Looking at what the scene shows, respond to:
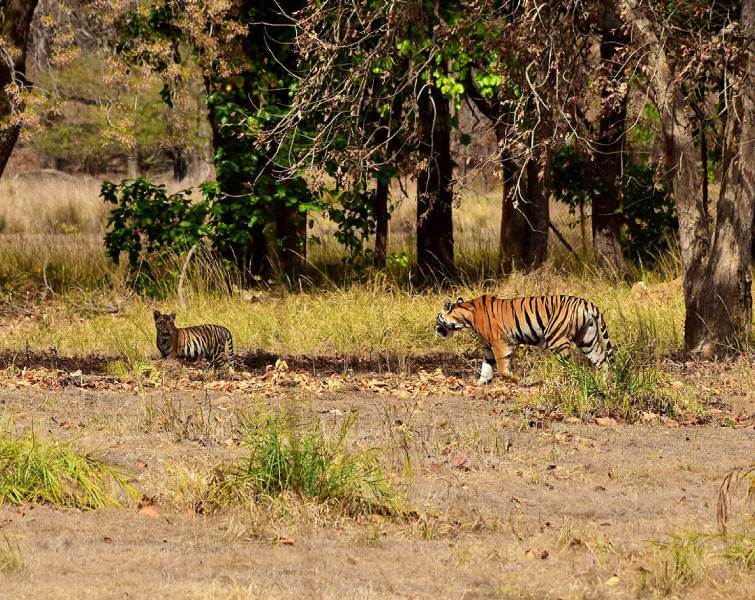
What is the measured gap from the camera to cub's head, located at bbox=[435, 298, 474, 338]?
1164cm

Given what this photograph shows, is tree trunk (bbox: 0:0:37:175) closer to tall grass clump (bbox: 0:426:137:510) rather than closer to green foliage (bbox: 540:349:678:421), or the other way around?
green foliage (bbox: 540:349:678:421)

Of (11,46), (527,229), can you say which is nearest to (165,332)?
(11,46)

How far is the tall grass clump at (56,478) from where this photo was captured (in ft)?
22.6

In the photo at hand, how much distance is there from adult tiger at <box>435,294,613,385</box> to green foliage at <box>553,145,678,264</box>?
727cm

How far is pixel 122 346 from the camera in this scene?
42.2 feet

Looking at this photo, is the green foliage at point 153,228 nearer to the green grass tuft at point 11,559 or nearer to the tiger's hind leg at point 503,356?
the tiger's hind leg at point 503,356

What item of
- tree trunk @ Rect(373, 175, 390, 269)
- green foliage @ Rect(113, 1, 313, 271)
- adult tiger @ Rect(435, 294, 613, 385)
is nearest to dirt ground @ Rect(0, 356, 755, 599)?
adult tiger @ Rect(435, 294, 613, 385)

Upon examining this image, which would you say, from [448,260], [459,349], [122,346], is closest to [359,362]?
[459,349]

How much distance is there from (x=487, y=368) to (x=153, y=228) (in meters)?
7.37

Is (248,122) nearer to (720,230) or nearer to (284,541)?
(720,230)

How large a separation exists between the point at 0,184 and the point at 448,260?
631 inches

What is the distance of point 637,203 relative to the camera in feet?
60.7

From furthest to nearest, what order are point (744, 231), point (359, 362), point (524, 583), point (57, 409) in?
point (359, 362) < point (744, 231) < point (57, 409) < point (524, 583)

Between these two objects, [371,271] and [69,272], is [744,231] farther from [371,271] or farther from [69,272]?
[69,272]
